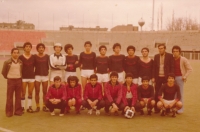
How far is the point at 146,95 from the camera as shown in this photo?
732cm

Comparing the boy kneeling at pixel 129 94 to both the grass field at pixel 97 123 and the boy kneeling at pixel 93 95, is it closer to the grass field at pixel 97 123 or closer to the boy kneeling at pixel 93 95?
the grass field at pixel 97 123

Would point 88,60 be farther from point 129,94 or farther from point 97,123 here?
point 97,123

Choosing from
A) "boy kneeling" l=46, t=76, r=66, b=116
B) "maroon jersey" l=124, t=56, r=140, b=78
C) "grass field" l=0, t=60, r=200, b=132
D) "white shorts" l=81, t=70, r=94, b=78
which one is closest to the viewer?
"grass field" l=0, t=60, r=200, b=132

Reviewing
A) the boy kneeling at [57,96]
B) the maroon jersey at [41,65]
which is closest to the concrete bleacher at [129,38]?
the maroon jersey at [41,65]

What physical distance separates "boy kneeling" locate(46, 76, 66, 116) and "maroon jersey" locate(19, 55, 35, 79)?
0.69m

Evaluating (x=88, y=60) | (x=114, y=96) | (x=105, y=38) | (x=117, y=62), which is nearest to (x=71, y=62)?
(x=88, y=60)

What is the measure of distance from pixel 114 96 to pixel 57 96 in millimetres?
1482

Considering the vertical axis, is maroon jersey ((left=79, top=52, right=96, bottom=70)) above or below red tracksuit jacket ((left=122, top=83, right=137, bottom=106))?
above

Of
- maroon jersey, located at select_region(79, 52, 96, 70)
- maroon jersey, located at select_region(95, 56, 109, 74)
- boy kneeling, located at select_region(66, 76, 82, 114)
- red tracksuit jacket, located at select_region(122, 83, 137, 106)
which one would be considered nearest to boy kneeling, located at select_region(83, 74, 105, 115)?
boy kneeling, located at select_region(66, 76, 82, 114)

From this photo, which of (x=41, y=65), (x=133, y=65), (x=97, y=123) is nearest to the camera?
(x=97, y=123)

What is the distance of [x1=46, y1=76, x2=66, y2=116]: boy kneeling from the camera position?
6910mm

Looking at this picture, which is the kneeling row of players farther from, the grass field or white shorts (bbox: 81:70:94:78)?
white shorts (bbox: 81:70:94:78)

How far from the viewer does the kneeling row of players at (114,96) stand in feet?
23.0

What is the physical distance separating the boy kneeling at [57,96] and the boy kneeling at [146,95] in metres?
1.99
